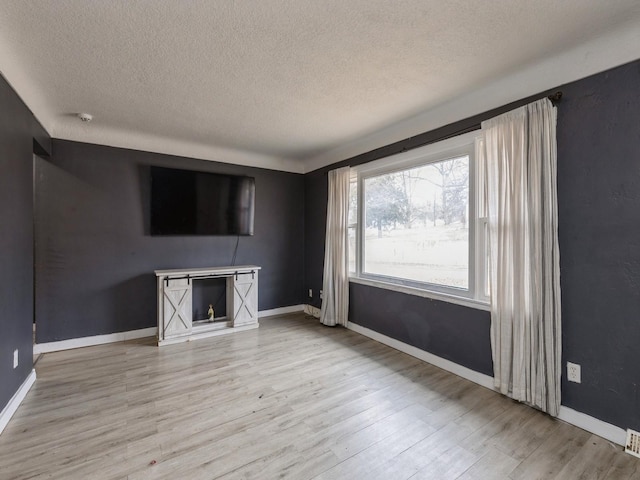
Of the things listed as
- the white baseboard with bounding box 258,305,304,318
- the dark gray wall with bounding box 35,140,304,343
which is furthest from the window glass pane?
the dark gray wall with bounding box 35,140,304,343

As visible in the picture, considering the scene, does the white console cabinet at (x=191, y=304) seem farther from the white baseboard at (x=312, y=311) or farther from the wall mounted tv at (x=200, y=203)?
the white baseboard at (x=312, y=311)

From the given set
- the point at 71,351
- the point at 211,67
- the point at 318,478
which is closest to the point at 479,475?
the point at 318,478

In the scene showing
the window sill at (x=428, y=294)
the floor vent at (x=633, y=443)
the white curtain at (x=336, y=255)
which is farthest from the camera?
the white curtain at (x=336, y=255)

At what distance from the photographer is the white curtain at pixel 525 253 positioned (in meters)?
2.10

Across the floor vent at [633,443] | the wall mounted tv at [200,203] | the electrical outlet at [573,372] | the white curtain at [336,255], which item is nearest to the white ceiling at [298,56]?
the wall mounted tv at [200,203]

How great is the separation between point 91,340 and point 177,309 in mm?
1019

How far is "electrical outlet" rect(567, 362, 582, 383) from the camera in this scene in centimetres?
203

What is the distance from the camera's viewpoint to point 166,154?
Answer: 392 centimetres

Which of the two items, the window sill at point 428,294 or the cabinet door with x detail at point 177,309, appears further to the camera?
the cabinet door with x detail at point 177,309

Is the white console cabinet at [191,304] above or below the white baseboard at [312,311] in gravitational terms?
above

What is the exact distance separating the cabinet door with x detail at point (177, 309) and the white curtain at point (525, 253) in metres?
→ 3.28

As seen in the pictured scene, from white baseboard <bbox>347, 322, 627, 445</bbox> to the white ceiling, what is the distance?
7.63ft

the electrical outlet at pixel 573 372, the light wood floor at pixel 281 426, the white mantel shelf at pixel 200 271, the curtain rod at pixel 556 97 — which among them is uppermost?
the curtain rod at pixel 556 97

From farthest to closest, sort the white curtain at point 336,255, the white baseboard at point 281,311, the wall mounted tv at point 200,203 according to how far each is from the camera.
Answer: the white baseboard at point 281,311 < the white curtain at point 336,255 < the wall mounted tv at point 200,203
